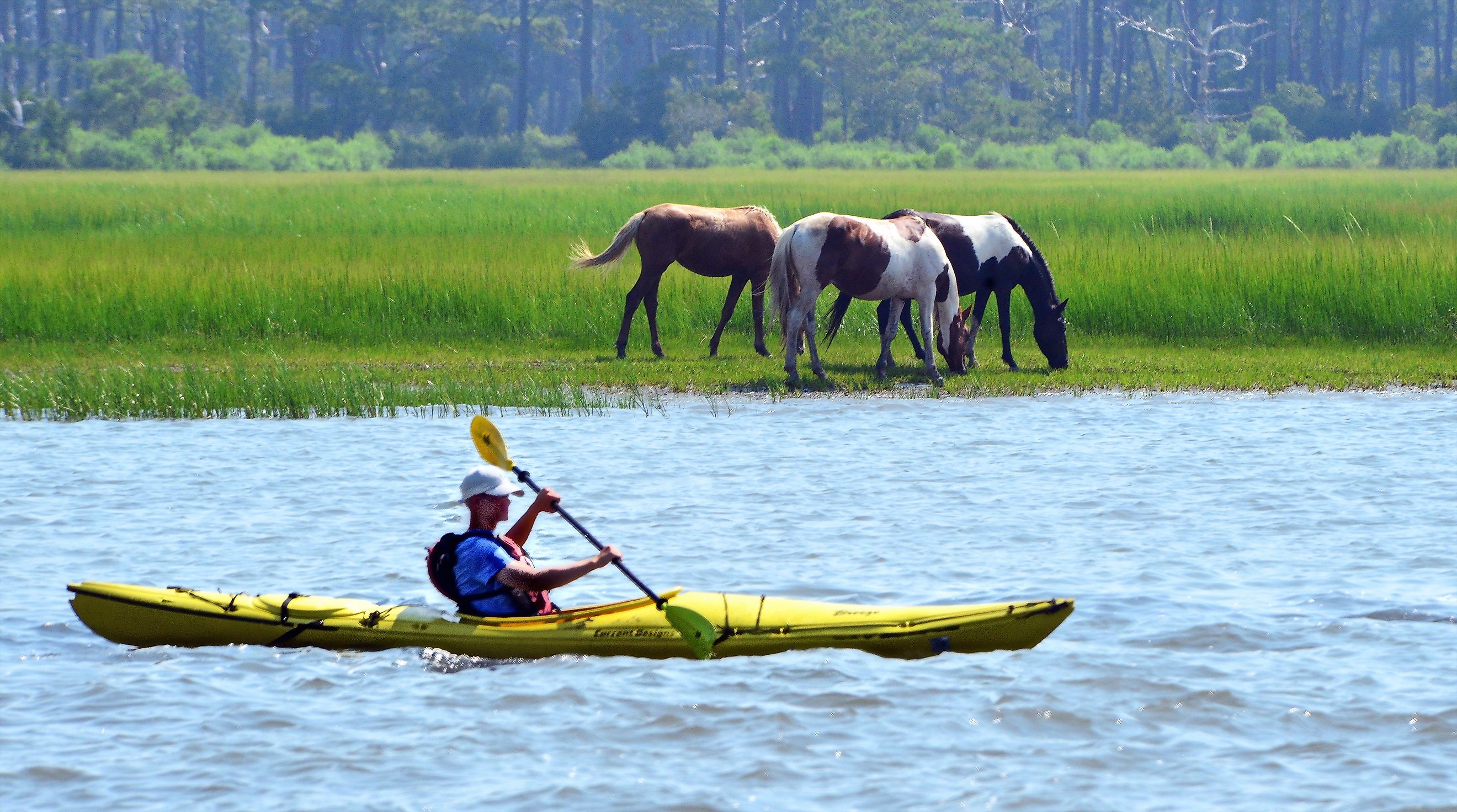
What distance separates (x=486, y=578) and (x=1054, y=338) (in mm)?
10728

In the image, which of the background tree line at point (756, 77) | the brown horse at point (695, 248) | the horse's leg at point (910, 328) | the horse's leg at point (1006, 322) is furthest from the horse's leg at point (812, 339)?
the background tree line at point (756, 77)

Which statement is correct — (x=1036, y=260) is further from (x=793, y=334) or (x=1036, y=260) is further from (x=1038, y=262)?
(x=793, y=334)

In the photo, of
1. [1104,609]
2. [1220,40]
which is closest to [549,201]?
[1104,609]

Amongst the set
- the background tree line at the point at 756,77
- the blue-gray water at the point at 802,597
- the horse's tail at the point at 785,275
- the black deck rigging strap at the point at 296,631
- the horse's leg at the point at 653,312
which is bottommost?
the blue-gray water at the point at 802,597

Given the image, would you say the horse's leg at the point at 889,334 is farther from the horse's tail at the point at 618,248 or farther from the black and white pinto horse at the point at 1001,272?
the horse's tail at the point at 618,248

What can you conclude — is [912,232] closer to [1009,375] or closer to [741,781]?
[1009,375]

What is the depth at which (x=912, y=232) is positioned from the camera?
16.5 metres

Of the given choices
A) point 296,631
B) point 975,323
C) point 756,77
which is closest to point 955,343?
point 975,323

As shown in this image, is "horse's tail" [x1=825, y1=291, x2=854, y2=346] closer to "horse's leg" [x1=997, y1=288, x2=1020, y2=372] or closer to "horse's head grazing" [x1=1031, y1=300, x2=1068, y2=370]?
"horse's leg" [x1=997, y1=288, x2=1020, y2=372]

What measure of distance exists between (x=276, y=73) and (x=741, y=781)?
86643 millimetres

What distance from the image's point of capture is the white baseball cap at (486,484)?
7.91 m

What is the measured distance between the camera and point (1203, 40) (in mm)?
74750

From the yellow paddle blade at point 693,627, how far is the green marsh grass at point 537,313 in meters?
8.24

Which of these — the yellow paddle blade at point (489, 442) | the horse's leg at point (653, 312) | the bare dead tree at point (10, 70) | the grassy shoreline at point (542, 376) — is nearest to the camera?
the yellow paddle blade at point (489, 442)
